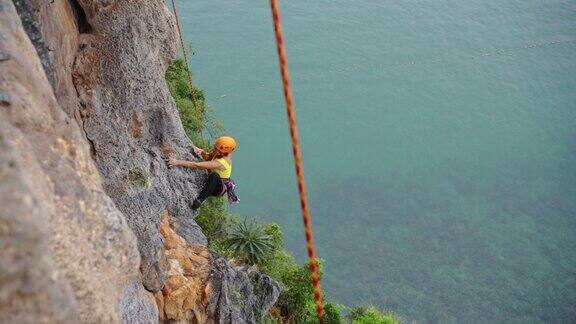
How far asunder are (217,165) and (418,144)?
1779 centimetres

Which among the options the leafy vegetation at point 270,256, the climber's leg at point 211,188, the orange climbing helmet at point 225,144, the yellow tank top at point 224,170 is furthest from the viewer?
the leafy vegetation at point 270,256

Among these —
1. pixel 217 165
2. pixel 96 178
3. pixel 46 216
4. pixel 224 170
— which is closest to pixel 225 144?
pixel 217 165

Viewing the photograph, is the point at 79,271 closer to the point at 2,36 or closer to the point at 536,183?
the point at 2,36

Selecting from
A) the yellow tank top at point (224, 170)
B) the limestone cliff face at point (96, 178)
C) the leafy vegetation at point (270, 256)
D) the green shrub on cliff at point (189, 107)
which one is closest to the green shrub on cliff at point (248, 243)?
the leafy vegetation at point (270, 256)

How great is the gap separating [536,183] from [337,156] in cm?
863

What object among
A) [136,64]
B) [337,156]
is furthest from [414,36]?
[136,64]

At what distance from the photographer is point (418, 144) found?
79.3ft

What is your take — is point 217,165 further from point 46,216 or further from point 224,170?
point 46,216

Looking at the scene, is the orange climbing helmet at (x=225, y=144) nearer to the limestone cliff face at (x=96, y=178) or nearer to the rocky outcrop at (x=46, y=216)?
the limestone cliff face at (x=96, y=178)

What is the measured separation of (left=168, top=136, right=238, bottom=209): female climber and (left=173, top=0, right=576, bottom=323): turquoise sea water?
1229 cm

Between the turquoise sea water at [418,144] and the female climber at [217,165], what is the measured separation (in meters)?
12.3

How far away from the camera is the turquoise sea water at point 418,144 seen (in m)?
20.2

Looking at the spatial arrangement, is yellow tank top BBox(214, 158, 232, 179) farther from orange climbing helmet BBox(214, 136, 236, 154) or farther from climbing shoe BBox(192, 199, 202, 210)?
climbing shoe BBox(192, 199, 202, 210)

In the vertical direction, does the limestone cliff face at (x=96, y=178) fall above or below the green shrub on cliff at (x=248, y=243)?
above
